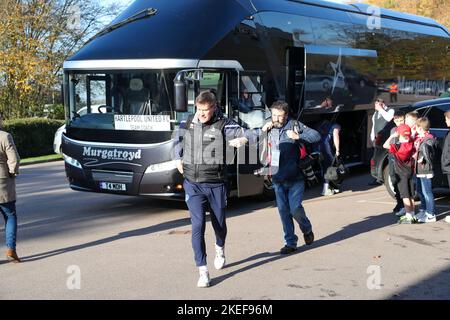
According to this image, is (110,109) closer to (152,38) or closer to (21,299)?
(152,38)

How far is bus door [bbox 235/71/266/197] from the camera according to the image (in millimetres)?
9938

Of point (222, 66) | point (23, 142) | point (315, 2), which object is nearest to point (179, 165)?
point (222, 66)

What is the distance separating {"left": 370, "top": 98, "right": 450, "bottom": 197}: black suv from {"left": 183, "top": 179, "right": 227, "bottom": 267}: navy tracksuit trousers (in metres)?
4.89

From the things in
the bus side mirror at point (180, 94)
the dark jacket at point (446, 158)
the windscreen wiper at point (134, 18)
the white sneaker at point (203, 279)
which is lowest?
the white sneaker at point (203, 279)

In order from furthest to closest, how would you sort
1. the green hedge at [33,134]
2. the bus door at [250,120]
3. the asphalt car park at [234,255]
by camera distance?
1. the green hedge at [33,134]
2. the bus door at [250,120]
3. the asphalt car park at [234,255]

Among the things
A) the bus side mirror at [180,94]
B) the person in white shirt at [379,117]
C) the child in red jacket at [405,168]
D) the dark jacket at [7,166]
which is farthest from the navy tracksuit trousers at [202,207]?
the person in white shirt at [379,117]

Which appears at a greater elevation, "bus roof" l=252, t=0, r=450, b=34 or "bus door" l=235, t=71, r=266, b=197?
"bus roof" l=252, t=0, r=450, b=34

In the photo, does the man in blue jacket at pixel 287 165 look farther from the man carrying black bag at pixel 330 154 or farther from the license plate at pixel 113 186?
the man carrying black bag at pixel 330 154

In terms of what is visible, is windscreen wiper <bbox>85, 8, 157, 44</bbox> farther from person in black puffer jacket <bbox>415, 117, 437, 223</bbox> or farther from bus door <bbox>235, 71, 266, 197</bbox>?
person in black puffer jacket <bbox>415, 117, 437, 223</bbox>

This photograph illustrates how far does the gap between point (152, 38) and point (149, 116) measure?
1270 millimetres

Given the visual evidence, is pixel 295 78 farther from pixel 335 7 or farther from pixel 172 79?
pixel 172 79

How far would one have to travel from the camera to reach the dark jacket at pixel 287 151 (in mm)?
7074

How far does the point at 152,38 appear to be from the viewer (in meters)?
9.60

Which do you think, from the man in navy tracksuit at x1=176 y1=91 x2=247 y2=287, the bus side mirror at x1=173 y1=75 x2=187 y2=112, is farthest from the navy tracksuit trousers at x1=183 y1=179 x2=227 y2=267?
the bus side mirror at x1=173 y1=75 x2=187 y2=112
